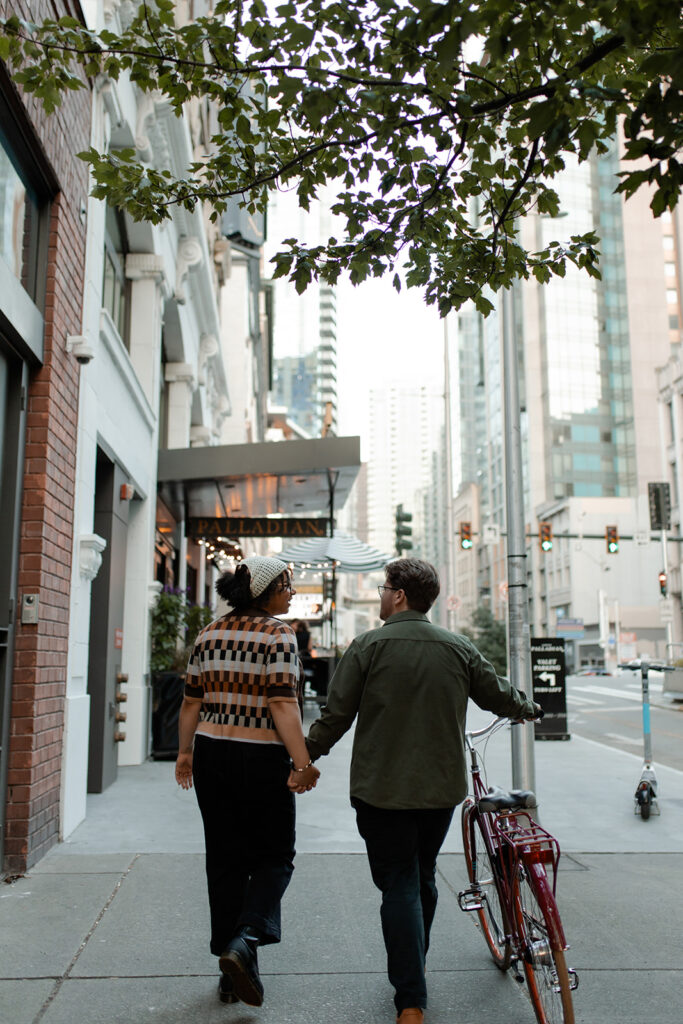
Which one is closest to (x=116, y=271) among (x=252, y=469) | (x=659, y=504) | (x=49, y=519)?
(x=252, y=469)

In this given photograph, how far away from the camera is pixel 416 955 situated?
3490 millimetres

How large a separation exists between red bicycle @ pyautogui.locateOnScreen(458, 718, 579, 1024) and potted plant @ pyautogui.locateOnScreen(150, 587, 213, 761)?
22.1 ft

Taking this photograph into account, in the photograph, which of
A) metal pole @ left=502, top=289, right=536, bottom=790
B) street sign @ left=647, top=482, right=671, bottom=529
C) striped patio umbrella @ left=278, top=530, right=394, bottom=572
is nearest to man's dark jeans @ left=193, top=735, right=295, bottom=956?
metal pole @ left=502, top=289, right=536, bottom=790

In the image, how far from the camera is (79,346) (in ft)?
23.1

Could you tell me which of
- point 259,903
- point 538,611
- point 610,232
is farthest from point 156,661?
point 610,232

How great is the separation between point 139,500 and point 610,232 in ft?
357

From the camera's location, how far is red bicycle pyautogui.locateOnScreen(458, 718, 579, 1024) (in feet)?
10.7

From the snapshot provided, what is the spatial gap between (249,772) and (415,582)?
1058 millimetres

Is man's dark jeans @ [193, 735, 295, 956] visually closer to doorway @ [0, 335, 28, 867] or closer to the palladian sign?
doorway @ [0, 335, 28, 867]

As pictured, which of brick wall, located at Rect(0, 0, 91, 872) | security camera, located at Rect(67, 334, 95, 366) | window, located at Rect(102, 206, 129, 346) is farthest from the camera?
A: window, located at Rect(102, 206, 129, 346)

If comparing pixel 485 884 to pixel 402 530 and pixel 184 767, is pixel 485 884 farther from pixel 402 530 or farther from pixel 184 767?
pixel 402 530

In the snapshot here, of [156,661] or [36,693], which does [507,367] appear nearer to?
[36,693]

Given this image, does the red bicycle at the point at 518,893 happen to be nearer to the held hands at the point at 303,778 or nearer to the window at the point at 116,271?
the held hands at the point at 303,778

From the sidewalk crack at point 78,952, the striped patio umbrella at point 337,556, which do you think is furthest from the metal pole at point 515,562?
the striped patio umbrella at point 337,556
